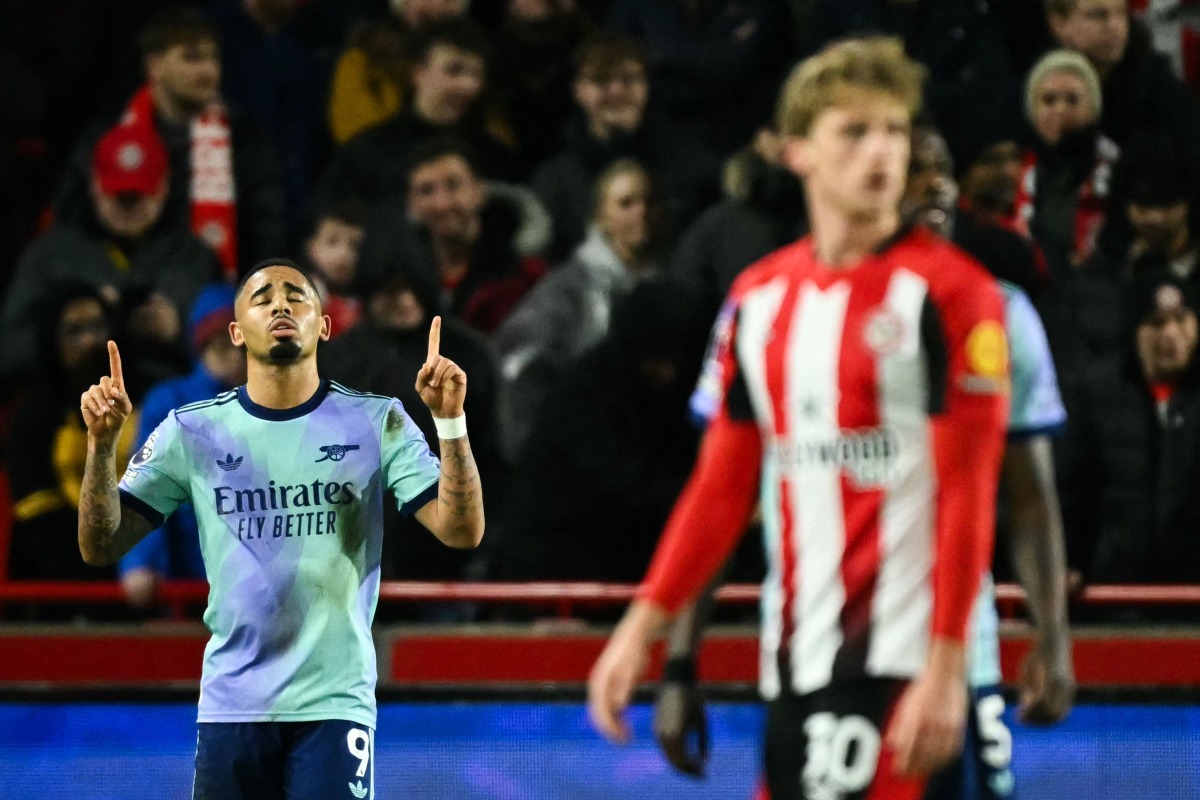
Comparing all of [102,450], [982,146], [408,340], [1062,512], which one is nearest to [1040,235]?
[982,146]

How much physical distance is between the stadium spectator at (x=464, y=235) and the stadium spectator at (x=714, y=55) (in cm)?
103

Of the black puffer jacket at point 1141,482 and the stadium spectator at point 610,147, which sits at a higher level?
the stadium spectator at point 610,147

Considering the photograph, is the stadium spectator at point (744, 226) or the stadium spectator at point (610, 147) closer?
the stadium spectator at point (744, 226)

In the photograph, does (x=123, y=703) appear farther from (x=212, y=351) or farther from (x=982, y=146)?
(x=982, y=146)

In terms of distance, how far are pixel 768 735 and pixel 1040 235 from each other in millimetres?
5090

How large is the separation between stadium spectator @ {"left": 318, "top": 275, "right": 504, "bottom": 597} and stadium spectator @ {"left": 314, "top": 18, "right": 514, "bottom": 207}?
1.22 metres

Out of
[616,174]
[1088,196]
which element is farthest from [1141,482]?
[616,174]

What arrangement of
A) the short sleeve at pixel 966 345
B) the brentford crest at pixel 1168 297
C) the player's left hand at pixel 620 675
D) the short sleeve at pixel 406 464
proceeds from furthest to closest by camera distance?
the brentford crest at pixel 1168 297
the short sleeve at pixel 406 464
the player's left hand at pixel 620 675
the short sleeve at pixel 966 345

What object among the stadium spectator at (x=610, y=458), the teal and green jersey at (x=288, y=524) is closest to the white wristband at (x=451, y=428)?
the teal and green jersey at (x=288, y=524)

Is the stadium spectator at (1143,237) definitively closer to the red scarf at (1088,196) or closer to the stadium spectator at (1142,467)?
the red scarf at (1088,196)

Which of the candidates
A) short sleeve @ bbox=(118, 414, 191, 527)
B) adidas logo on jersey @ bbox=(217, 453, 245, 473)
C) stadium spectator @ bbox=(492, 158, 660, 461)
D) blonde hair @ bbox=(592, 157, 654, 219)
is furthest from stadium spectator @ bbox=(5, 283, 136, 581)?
adidas logo on jersey @ bbox=(217, 453, 245, 473)

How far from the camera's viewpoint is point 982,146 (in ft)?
25.8

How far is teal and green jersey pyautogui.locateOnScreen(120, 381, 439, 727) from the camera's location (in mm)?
4438

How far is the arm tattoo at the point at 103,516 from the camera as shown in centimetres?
439
